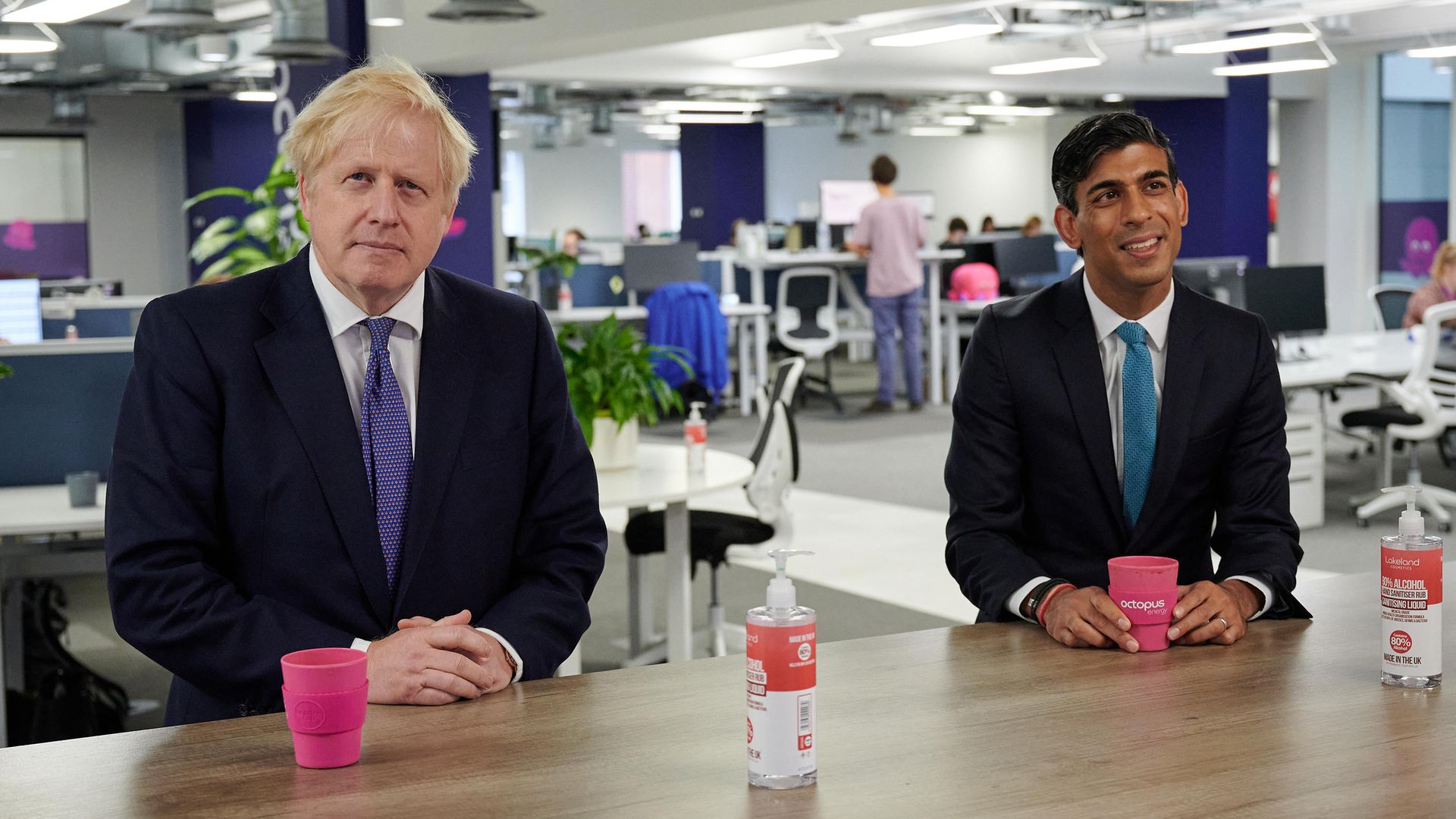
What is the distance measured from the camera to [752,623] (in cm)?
133

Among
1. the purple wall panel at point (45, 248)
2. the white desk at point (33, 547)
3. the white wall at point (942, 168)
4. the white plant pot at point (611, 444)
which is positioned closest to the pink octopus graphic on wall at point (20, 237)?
the purple wall panel at point (45, 248)

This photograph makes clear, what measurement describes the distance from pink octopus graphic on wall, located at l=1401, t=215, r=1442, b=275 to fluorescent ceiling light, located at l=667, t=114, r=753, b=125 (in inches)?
288

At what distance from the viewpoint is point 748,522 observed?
4.83 metres

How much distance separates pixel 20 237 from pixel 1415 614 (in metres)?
16.2

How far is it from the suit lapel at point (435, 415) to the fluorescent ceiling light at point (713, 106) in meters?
13.9

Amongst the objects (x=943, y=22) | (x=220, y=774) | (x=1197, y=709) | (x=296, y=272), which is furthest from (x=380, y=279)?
(x=943, y=22)

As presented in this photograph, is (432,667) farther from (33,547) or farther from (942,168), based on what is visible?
(942,168)

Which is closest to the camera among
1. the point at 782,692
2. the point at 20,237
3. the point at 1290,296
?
the point at 782,692

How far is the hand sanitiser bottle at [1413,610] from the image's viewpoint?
166 cm

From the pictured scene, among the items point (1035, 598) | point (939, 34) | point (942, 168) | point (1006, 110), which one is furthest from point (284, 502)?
point (942, 168)

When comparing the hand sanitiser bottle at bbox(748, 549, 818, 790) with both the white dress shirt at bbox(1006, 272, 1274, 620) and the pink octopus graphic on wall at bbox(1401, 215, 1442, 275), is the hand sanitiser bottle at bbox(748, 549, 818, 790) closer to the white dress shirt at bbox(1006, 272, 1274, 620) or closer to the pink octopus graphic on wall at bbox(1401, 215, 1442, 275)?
the white dress shirt at bbox(1006, 272, 1274, 620)

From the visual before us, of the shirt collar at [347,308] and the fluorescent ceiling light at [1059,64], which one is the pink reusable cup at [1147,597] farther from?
the fluorescent ceiling light at [1059,64]

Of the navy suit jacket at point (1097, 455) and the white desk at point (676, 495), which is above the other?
the navy suit jacket at point (1097, 455)

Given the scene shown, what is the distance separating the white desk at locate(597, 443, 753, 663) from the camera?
427cm
